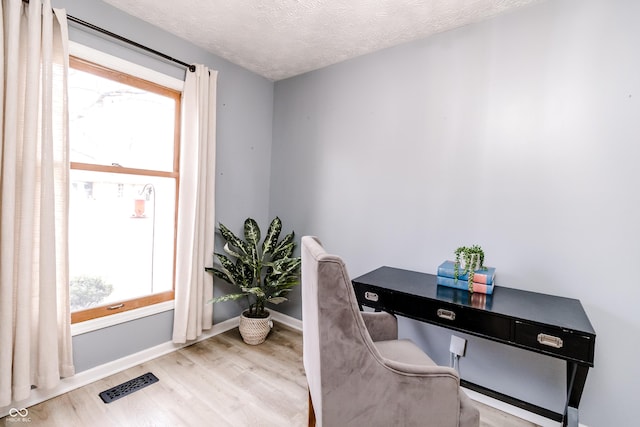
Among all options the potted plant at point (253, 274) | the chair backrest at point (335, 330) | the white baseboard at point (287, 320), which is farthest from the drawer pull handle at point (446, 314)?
the white baseboard at point (287, 320)

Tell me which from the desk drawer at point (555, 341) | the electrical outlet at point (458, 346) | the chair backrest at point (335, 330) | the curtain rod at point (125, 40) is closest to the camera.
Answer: the chair backrest at point (335, 330)

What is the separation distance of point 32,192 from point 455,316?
2.32 m

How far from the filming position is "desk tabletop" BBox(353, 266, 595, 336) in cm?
140

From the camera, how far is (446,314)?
1601 mm

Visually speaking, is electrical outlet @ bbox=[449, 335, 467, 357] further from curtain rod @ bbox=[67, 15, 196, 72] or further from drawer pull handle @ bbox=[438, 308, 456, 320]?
curtain rod @ bbox=[67, 15, 196, 72]

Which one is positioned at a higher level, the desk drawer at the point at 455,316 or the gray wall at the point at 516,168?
the gray wall at the point at 516,168

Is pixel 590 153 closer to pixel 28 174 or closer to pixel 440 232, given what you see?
pixel 440 232

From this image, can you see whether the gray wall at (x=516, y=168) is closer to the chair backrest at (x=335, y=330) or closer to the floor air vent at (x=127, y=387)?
the chair backrest at (x=335, y=330)

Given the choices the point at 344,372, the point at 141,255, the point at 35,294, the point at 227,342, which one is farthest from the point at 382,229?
the point at 35,294

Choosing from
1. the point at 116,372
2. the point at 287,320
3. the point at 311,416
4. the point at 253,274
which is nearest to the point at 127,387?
the point at 116,372

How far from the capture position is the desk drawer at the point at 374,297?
180cm

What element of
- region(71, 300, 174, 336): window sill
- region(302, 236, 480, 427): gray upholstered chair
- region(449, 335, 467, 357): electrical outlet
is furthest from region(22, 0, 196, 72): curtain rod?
region(449, 335, 467, 357): electrical outlet

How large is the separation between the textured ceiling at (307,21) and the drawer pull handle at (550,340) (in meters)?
1.85

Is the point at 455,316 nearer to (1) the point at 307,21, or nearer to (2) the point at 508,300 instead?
(2) the point at 508,300
